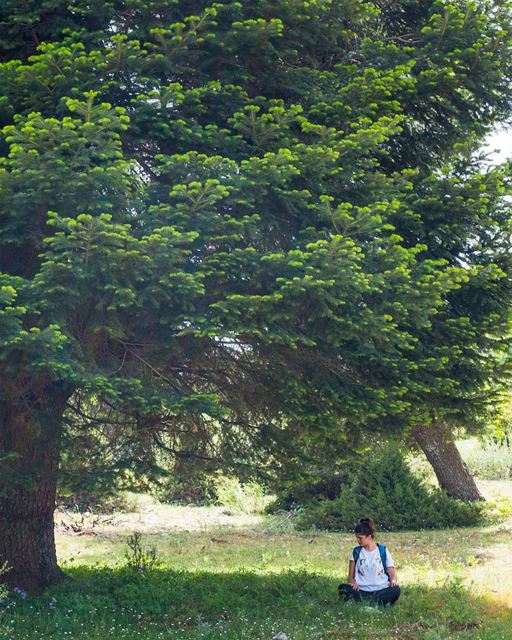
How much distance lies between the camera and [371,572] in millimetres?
8562

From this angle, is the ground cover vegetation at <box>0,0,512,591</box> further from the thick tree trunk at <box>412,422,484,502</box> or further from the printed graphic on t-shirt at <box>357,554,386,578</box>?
the thick tree trunk at <box>412,422,484,502</box>

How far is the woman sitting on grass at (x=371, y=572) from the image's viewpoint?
27.9 ft

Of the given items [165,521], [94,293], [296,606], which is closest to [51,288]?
[94,293]

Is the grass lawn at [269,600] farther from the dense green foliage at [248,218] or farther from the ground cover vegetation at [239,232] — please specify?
the dense green foliage at [248,218]

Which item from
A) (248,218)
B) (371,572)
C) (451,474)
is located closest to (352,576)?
(371,572)

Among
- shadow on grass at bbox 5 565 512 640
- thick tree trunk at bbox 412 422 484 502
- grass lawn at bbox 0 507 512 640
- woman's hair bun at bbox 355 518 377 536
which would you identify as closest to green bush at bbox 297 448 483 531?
thick tree trunk at bbox 412 422 484 502

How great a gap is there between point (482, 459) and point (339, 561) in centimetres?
1678

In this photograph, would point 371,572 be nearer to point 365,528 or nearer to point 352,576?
point 352,576

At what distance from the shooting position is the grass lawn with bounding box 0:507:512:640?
7.62 metres

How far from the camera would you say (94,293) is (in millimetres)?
6848

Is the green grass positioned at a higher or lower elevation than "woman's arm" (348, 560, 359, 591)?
lower

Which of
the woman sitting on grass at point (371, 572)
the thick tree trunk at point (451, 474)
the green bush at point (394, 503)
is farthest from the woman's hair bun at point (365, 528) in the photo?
the thick tree trunk at point (451, 474)

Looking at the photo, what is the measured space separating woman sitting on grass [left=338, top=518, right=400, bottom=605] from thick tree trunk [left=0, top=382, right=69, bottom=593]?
3.30m

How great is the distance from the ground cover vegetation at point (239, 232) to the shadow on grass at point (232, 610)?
89cm
